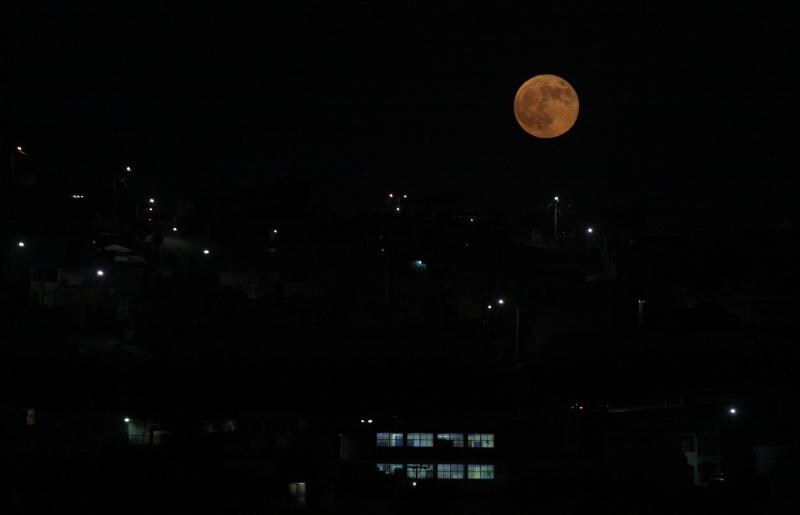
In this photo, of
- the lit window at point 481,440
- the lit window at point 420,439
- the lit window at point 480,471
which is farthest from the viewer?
the lit window at point 420,439

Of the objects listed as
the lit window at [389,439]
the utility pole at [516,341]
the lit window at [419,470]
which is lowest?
the lit window at [419,470]

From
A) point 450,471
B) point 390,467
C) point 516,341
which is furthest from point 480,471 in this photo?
point 516,341

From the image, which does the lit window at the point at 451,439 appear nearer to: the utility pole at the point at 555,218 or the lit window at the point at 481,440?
the lit window at the point at 481,440

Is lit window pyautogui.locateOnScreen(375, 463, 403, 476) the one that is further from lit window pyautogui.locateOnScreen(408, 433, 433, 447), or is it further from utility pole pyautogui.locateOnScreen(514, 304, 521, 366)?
utility pole pyautogui.locateOnScreen(514, 304, 521, 366)

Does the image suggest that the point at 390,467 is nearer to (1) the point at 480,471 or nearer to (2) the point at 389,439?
(2) the point at 389,439

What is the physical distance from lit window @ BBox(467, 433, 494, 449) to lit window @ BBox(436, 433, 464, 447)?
0.09 m

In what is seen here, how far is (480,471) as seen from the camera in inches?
372

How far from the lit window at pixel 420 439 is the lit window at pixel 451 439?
0.10 m

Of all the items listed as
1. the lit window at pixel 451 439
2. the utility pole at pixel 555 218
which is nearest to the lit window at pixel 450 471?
the lit window at pixel 451 439

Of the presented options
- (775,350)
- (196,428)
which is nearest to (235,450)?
(196,428)

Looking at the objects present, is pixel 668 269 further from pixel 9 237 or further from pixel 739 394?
pixel 9 237

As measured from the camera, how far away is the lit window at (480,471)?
9406 millimetres

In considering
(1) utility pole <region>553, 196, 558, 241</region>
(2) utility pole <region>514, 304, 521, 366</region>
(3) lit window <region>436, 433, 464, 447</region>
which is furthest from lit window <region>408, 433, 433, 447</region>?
(1) utility pole <region>553, 196, 558, 241</region>

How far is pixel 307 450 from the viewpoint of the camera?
30.7 feet
